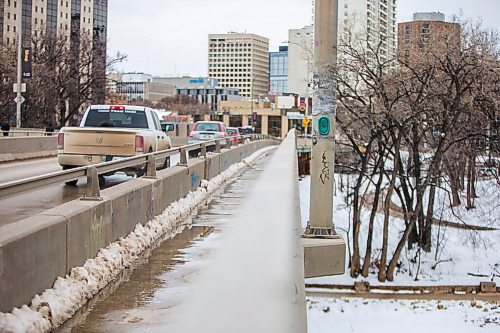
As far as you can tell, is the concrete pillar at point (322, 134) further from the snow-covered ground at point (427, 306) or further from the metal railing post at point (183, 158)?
the snow-covered ground at point (427, 306)

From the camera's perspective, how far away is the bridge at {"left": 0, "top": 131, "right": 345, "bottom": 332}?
17.6 ft

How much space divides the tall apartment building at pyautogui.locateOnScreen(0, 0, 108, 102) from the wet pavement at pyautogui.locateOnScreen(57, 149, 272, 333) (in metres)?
42.5

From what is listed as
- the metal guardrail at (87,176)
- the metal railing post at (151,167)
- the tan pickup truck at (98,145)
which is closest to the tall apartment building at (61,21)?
the tan pickup truck at (98,145)

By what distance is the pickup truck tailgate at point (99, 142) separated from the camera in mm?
14227

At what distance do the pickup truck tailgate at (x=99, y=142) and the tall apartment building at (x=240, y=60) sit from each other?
541 feet

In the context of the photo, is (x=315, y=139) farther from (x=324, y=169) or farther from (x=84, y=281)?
(x=84, y=281)

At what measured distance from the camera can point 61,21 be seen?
97.1 meters

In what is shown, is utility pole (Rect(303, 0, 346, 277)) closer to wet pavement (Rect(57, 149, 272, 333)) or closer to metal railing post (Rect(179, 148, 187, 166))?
wet pavement (Rect(57, 149, 272, 333))

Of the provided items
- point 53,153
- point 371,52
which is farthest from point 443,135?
point 53,153

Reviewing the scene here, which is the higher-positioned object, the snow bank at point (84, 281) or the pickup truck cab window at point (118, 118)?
the pickup truck cab window at point (118, 118)

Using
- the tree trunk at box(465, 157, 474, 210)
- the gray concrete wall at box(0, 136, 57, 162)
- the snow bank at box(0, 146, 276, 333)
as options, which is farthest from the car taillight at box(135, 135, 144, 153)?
the tree trunk at box(465, 157, 474, 210)

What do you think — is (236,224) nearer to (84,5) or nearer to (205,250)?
(205,250)

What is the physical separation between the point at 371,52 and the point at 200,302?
3279 cm

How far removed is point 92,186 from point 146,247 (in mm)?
1694
